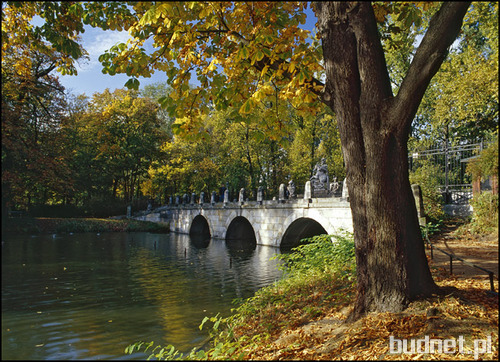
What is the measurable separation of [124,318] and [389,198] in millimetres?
6529

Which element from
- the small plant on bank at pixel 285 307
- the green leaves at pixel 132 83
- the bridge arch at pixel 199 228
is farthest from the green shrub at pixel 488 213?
the bridge arch at pixel 199 228

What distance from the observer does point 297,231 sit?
22109 millimetres

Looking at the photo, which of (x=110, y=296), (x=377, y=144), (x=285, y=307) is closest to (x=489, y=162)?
(x=377, y=144)

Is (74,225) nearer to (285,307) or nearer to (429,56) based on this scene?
(285,307)

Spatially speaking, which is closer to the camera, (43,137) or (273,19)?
(273,19)

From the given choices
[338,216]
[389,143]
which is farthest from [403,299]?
[338,216]

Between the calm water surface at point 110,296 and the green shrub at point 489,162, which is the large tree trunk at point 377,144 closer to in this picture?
the green shrub at point 489,162

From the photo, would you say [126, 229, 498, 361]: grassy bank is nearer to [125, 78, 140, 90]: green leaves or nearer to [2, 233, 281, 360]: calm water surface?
[2, 233, 281, 360]: calm water surface

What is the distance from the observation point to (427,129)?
27.5m

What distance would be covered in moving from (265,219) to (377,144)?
19032 millimetres

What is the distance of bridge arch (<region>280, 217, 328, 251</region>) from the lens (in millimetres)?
21258

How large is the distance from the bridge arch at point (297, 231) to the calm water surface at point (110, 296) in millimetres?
3446

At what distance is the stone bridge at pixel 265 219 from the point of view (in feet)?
57.6

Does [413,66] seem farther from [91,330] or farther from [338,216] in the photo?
[338,216]
